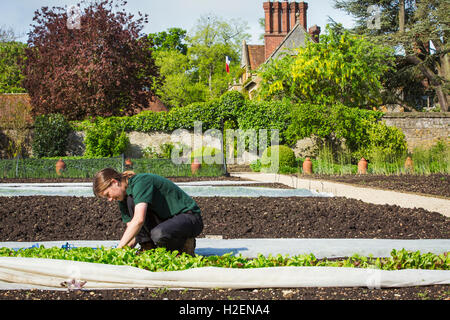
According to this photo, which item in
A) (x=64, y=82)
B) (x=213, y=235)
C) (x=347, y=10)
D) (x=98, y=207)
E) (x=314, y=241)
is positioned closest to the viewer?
(x=314, y=241)

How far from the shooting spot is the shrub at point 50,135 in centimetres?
1716

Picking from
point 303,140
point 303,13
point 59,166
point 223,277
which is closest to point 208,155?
point 59,166

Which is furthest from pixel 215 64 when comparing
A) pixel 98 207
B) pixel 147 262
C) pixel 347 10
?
pixel 147 262

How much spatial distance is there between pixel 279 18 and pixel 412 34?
30.5ft

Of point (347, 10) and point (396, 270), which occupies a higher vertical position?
point (347, 10)

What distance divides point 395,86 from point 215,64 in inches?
638

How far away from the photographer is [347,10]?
951 inches

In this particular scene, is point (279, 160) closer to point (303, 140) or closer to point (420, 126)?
point (303, 140)

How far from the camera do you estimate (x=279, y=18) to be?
2889 centimetres

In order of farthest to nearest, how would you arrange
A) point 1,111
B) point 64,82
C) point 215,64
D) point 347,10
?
point 215,64 → point 347,10 → point 1,111 → point 64,82

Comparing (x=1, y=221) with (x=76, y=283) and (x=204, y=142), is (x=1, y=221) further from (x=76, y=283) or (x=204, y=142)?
(x=204, y=142)

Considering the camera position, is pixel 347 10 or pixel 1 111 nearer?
pixel 1 111

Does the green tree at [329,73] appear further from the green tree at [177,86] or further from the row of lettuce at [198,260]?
the row of lettuce at [198,260]

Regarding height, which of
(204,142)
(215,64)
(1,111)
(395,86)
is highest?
(215,64)
